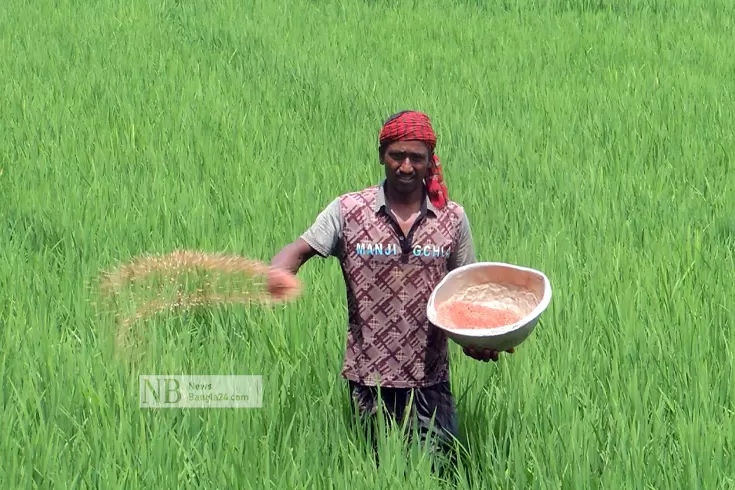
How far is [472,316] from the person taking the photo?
6.50 feet

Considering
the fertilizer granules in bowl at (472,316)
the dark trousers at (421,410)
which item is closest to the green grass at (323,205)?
the dark trousers at (421,410)

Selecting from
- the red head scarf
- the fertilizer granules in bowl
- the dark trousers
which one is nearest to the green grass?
the dark trousers

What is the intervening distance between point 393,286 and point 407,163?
0.76ft

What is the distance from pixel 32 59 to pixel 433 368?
5755 mm

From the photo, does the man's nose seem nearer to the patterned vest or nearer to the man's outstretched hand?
the patterned vest

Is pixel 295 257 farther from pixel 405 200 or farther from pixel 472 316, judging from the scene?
pixel 472 316

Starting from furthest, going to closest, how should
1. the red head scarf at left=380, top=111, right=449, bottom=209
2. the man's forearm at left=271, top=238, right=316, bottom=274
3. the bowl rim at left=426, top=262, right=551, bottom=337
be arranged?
the man's forearm at left=271, top=238, right=316, bottom=274, the red head scarf at left=380, top=111, right=449, bottom=209, the bowl rim at left=426, top=262, right=551, bottom=337

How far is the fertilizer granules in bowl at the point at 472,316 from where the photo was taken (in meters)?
1.96

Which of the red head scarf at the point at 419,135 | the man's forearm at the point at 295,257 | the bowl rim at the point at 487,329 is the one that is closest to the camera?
the bowl rim at the point at 487,329

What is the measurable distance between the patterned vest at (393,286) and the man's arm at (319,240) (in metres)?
0.03

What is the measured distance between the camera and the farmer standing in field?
1.99 metres

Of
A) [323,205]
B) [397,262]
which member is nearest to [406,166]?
[397,262]

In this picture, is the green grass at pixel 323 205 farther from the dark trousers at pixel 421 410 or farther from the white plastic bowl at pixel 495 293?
the white plastic bowl at pixel 495 293

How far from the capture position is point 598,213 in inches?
154
